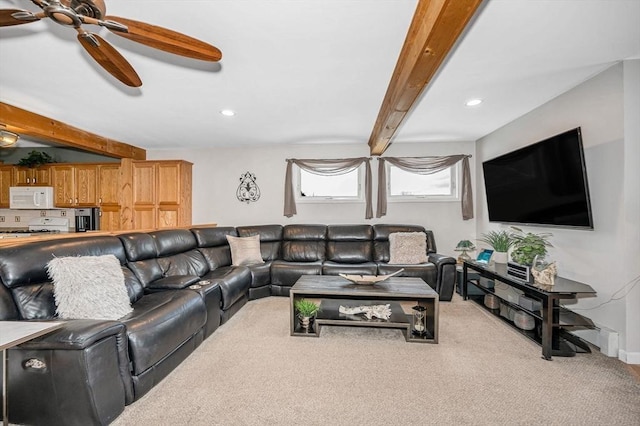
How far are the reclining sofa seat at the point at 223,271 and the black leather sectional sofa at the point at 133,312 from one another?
1 centimetres

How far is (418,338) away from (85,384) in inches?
97.9

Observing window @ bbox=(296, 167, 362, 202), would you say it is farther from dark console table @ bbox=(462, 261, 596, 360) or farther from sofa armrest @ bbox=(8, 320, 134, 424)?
sofa armrest @ bbox=(8, 320, 134, 424)

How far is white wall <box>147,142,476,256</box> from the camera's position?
5.02 m

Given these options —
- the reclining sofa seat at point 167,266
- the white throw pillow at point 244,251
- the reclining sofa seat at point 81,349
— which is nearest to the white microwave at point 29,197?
the reclining sofa seat at point 167,266

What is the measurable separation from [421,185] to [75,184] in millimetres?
6271

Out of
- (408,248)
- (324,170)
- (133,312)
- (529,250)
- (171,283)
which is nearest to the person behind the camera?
(133,312)

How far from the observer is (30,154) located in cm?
518

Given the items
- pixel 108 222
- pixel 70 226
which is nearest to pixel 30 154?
pixel 70 226

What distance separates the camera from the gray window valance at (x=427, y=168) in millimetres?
4859

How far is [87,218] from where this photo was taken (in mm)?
5207

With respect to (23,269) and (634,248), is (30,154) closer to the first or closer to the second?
(23,269)

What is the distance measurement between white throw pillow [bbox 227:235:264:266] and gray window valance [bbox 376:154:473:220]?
2.19 meters

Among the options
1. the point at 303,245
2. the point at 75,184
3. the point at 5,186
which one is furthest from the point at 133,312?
the point at 5,186

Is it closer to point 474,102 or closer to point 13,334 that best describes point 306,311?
point 13,334
